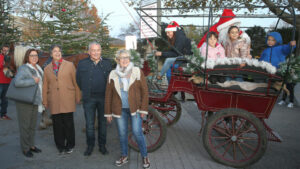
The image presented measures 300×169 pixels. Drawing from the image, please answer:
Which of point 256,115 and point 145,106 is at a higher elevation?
point 145,106

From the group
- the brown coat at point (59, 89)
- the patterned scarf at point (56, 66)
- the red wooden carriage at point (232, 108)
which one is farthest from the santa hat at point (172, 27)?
the patterned scarf at point (56, 66)

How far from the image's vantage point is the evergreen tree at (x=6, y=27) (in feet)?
26.3

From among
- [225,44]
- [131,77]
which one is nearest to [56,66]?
[131,77]

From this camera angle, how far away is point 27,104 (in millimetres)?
3512

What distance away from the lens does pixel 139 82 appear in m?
2.99

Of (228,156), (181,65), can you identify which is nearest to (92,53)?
(181,65)

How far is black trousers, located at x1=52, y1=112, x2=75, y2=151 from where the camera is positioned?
3621mm

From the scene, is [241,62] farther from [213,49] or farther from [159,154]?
[159,154]

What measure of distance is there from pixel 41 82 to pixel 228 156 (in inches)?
130

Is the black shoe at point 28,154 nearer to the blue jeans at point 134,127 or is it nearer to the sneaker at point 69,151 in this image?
the sneaker at point 69,151


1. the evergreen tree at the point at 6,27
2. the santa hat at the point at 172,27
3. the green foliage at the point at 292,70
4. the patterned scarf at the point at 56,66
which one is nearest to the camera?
the green foliage at the point at 292,70

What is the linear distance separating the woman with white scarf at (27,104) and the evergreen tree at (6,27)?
5.67 meters

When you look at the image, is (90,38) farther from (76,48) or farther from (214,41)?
(214,41)

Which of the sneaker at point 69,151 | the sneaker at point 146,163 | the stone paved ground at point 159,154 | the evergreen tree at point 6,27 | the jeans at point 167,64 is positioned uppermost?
the evergreen tree at point 6,27
